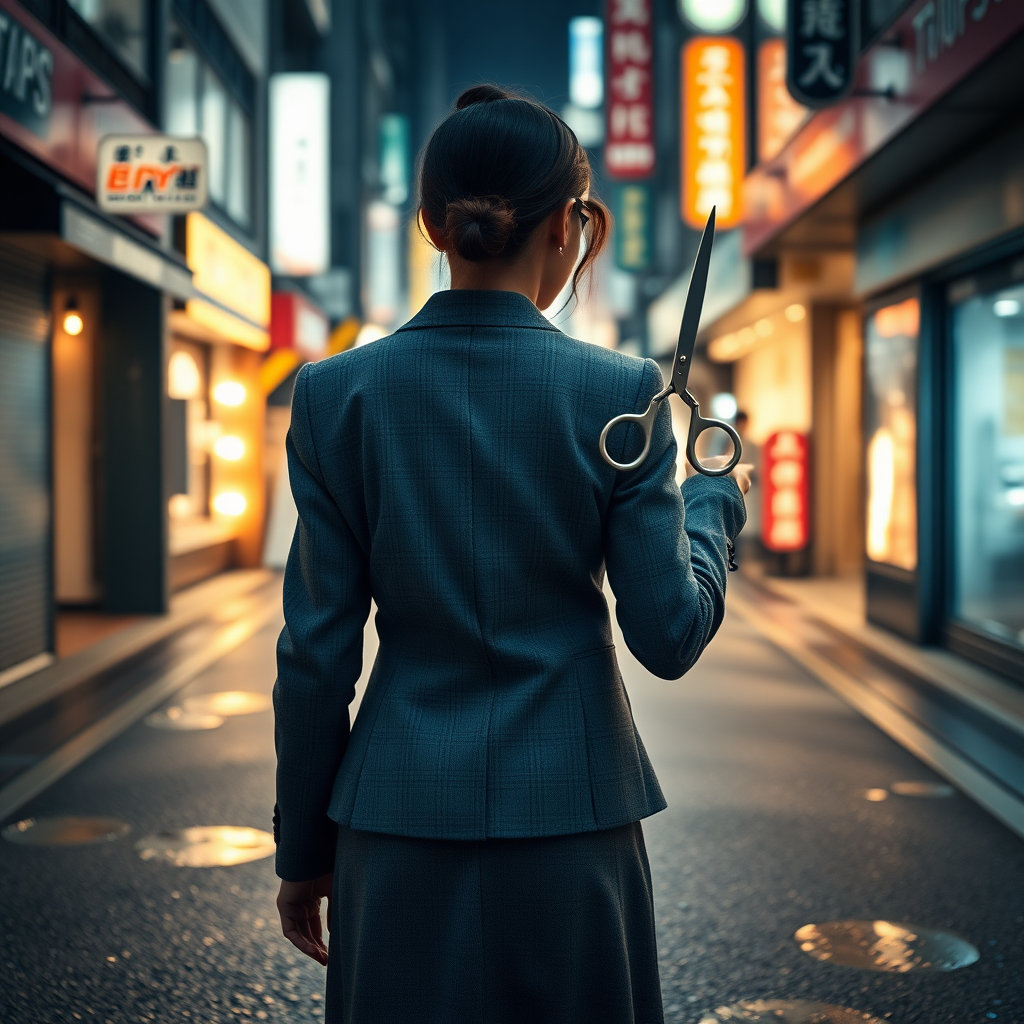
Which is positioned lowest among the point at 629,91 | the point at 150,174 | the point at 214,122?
the point at 150,174

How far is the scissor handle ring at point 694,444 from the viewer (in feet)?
4.71

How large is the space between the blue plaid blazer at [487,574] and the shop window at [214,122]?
10.3 metres

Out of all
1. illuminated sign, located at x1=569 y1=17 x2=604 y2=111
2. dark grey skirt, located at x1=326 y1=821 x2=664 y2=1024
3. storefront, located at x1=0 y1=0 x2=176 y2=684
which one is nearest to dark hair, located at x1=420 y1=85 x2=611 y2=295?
dark grey skirt, located at x1=326 y1=821 x2=664 y2=1024

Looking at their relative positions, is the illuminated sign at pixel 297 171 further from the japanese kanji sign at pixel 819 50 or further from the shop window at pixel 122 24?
the japanese kanji sign at pixel 819 50

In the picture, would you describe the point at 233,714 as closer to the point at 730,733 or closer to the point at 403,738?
the point at 730,733

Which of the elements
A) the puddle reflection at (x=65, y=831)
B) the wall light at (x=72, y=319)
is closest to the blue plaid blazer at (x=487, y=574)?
the puddle reflection at (x=65, y=831)

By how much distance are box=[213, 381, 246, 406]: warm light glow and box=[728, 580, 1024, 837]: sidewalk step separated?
8.07 metres

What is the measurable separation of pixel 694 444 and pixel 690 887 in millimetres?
2983

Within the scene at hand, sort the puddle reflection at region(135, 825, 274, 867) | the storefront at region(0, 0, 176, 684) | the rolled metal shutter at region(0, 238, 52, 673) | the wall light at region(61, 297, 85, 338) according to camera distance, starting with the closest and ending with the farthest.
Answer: the puddle reflection at region(135, 825, 274, 867) → the storefront at region(0, 0, 176, 684) → the rolled metal shutter at region(0, 238, 52, 673) → the wall light at region(61, 297, 85, 338)

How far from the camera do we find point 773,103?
50.2 ft

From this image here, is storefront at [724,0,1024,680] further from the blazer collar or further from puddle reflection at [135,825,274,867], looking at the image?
the blazer collar

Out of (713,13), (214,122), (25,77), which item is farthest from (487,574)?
(713,13)

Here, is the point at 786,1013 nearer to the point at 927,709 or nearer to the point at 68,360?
the point at 927,709

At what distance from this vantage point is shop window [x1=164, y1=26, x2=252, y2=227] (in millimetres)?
12547
